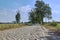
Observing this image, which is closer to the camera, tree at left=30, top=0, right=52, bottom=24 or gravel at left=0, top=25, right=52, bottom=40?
gravel at left=0, top=25, right=52, bottom=40

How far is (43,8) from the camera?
92.6 m

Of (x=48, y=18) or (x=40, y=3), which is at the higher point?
(x=40, y=3)

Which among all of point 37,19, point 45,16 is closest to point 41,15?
point 45,16

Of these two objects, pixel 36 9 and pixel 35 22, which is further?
pixel 35 22

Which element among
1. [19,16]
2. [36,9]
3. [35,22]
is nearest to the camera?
[36,9]

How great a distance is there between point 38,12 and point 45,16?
4416mm

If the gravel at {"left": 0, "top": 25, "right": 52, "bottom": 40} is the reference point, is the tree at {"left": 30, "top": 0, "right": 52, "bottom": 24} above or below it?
above

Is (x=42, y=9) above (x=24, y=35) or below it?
above

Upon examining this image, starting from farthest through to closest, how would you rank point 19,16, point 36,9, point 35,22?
point 35,22, point 19,16, point 36,9

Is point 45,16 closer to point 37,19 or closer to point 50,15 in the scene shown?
point 50,15

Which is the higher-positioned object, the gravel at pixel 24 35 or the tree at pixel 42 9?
the tree at pixel 42 9

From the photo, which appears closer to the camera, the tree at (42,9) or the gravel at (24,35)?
the gravel at (24,35)

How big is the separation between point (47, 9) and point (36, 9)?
630cm

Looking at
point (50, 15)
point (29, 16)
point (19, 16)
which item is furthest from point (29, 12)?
point (50, 15)
